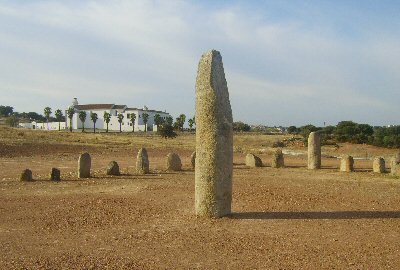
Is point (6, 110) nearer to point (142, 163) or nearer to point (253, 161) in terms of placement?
point (253, 161)

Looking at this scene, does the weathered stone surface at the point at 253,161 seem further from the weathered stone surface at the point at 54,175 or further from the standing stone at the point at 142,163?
the weathered stone surface at the point at 54,175

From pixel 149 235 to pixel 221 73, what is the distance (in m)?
4.88

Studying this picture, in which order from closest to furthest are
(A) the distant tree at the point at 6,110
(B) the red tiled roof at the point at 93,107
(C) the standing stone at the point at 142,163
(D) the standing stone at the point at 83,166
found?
1. (D) the standing stone at the point at 83,166
2. (C) the standing stone at the point at 142,163
3. (B) the red tiled roof at the point at 93,107
4. (A) the distant tree at the point at 6,110

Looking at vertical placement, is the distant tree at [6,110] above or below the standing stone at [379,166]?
above

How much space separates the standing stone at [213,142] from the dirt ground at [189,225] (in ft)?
1.77

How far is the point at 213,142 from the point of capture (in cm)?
1163

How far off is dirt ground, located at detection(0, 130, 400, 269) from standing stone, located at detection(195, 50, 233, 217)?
54 centimetres

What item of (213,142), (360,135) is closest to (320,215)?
(213,142)

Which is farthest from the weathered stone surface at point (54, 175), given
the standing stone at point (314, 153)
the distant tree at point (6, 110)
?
the distant tree at point (6, 110)

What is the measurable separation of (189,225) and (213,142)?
7.62 feet

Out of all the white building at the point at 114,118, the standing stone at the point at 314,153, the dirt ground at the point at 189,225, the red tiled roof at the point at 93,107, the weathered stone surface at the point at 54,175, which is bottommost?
the dirt ground at the point at 189,225

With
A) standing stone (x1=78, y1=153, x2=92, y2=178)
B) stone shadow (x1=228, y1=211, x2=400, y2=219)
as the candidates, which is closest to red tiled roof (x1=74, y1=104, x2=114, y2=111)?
standing stone (x1=78, y1=153, x2=92, y2=178)

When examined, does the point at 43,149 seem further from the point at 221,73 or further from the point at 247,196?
the point at 221,73

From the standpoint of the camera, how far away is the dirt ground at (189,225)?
8289 millimetres
